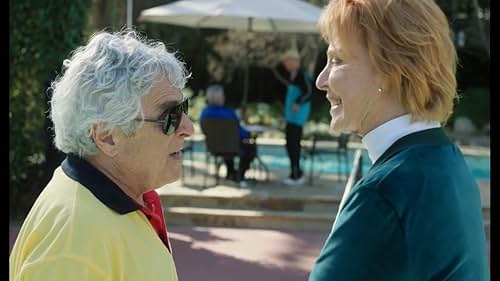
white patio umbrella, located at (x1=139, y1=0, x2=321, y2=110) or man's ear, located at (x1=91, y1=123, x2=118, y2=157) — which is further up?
man's ear, located at (x1=91, y1=123, x2=118, y2=157)

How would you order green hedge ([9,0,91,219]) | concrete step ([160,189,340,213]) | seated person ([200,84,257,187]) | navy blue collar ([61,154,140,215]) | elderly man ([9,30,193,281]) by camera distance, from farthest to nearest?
1. seated person ([200,84,257,187])
2. concrete step ([160,189,340,213])
3. green hedge ([9,0,91,219])
4. navy blue collar ([61,154,140,215])
5. elderly man ([9,30,193,281])

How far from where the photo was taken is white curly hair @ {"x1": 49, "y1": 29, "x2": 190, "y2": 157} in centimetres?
178

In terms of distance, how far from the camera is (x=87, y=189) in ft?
5.66

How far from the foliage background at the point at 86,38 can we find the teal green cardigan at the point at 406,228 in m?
1.06

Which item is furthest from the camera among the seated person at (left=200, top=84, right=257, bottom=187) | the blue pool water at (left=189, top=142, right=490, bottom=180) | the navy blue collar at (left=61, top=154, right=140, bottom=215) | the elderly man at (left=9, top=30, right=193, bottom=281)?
the blue pool water at (left=189, top=142, right=490, bottom=180)

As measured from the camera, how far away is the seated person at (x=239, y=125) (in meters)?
9.26

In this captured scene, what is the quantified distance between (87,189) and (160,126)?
0.27 metres

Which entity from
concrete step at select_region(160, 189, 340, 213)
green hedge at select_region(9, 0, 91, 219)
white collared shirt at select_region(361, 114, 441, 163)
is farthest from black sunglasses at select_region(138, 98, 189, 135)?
concrete step at select_region(160, 189, 340, 213)

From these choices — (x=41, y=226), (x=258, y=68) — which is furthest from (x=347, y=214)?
(x=258, y=68)

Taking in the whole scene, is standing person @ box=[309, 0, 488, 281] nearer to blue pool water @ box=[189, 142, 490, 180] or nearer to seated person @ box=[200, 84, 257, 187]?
seated person @ box=[200, 84, 257, 187]

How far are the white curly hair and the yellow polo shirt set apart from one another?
3.5 inches

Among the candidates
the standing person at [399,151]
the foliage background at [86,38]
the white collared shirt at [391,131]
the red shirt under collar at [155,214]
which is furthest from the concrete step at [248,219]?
the white collared shirt at [391,131]

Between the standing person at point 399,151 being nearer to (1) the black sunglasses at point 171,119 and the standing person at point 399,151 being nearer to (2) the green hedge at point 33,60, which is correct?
(1) the black sunglasses at point 171,119

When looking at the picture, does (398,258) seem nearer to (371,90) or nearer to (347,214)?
(347,214)
